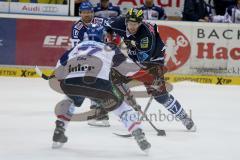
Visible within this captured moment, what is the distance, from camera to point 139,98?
8484mm

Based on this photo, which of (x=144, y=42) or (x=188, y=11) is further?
(x=188, y=11)

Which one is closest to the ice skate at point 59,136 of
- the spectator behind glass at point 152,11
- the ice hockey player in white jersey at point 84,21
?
the ice hockey player in white jersey at point 84,21

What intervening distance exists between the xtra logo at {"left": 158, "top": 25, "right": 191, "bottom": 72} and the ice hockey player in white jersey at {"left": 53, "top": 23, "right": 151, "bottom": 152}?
4.76m

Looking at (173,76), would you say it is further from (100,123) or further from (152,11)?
(100,123)

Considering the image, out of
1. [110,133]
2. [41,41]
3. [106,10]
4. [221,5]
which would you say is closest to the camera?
[110,133]

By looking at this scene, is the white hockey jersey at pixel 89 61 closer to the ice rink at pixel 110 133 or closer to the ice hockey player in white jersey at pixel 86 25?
the ice rink at pixel 110 133

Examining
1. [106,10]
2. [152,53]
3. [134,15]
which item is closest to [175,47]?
[106,10]

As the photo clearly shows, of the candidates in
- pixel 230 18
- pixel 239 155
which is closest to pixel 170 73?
pixel 230 18

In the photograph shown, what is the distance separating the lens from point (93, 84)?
5328 mm

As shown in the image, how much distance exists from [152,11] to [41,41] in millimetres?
1881

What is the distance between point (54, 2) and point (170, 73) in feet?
7.14

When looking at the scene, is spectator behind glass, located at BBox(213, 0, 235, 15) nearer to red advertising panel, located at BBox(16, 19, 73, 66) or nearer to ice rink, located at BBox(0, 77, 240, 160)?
ice rink, located at BBox(0, 77, 240, 160)

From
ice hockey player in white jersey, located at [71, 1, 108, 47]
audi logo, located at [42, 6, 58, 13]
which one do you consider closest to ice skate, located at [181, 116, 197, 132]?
ice hockey player in white jersey, located at [71, 1, 108, 47]

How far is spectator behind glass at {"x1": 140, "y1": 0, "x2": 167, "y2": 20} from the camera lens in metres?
10.4
